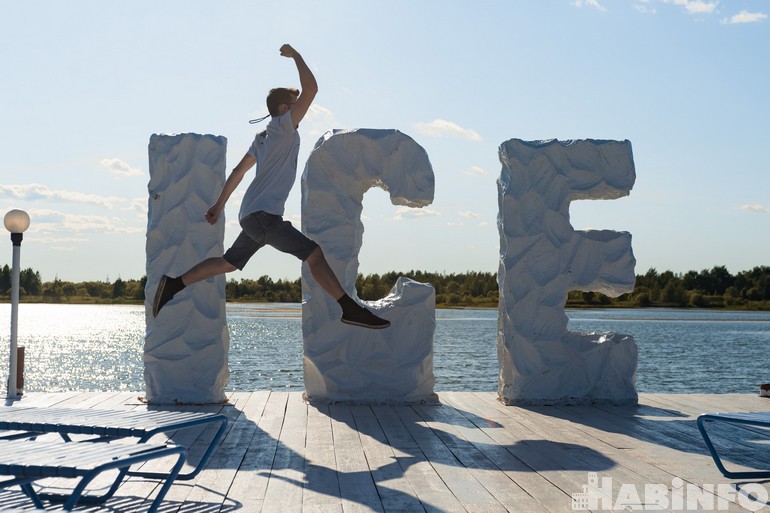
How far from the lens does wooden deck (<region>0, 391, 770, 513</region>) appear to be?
4.27m

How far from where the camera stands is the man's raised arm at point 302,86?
557cm

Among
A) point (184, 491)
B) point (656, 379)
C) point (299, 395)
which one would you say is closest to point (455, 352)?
point (656, 379)

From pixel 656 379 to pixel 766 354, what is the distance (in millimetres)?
13102

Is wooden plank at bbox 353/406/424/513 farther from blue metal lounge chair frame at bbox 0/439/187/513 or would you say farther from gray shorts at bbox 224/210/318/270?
gray shorts at bbox 224/210/318/270

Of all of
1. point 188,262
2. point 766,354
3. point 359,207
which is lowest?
point 766,354

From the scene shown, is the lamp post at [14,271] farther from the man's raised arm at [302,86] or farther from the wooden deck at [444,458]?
the man's raised arm at [302,86]

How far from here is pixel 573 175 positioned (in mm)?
8281

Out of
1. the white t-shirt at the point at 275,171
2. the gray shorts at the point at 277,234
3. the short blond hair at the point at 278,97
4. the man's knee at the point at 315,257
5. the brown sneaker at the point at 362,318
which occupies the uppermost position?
the short blond hair at the point at 278,97

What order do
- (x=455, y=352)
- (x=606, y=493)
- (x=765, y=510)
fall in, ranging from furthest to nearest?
1. (x=455, y=352)
2. (x=606, y=493)
3. (x=765, y=510)

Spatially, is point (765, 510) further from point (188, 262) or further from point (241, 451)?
point (188, 262)

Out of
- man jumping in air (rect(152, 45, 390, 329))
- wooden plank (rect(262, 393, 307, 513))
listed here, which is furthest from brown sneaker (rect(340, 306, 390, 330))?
wooden plank (rect(262, 393, 307, 513))

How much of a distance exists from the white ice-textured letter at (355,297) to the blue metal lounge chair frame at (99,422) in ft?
10.8

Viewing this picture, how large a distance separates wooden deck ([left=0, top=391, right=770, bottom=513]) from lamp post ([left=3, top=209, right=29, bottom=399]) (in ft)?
1.07

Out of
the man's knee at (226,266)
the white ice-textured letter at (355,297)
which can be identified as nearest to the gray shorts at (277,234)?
the man's knee at (226,266)
